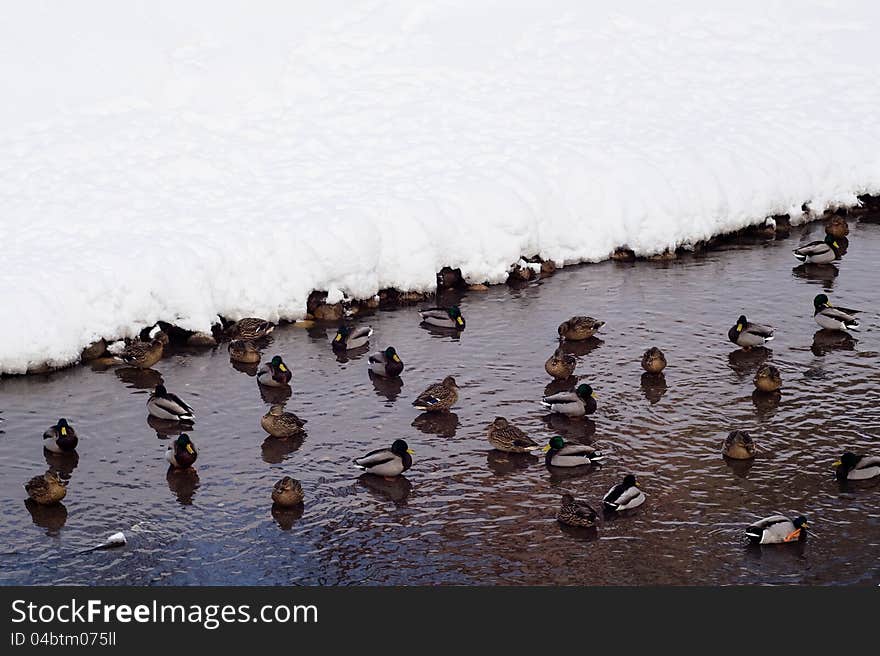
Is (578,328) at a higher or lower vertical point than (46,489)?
higher

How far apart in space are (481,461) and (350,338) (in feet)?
16.6

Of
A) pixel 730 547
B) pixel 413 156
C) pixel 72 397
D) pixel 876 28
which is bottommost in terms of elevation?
pixel 730 547

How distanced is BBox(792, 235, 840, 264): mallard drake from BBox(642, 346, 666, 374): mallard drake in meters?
6.80

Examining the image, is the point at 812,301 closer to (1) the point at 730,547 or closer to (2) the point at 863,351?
(2) the point at 863,351

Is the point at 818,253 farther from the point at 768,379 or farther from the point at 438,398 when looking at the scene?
the point at 438,398

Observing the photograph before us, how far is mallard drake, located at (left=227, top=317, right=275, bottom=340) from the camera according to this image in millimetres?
20812

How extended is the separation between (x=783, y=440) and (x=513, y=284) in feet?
26.9

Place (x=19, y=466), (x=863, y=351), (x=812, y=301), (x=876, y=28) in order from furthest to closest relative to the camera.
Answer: (x=876, y=28)
(x=812, y=301)
(x=863, y=351)
(x=19, y=466)

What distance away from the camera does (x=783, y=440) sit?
1691 centimetres

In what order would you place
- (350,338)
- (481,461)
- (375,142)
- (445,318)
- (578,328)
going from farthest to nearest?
(375,142) → (445,318) → (350,338) → (578,328) → (481,461)

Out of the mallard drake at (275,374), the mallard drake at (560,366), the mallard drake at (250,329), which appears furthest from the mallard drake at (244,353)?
the mallard drake at (560,366)

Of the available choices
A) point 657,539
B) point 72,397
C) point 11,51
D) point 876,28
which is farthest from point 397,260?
point 876,28

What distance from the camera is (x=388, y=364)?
1942cm

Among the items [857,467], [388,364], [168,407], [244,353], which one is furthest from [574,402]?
[168,407]
